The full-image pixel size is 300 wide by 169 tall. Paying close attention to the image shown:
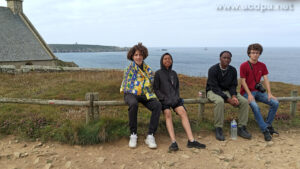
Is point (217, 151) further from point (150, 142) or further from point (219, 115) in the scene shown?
point (150, 142)

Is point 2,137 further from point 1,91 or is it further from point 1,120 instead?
point 1,91

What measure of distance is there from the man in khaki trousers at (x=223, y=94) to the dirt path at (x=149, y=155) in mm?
402

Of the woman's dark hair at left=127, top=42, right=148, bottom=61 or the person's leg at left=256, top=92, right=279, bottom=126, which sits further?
the person's leg at left=256, top=92, right=279, bottom=126

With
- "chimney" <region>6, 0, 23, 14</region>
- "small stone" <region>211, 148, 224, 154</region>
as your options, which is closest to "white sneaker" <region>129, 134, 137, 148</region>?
"small stone" <region>211, 148, 224, 154</region>

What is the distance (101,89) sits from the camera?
1004cm

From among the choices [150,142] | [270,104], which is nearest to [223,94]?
[270,104]

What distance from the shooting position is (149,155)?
408 centimetres

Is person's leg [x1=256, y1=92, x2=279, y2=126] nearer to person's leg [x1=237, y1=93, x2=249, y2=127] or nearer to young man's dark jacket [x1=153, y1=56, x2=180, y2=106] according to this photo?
person's leg [x1=237, y1=93, x2=249, y2=127]

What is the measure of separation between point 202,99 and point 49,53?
22065mm

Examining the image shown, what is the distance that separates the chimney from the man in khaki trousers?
26.7 m

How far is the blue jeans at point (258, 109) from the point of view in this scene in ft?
16.5

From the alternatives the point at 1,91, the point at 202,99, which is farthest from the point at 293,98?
the point at 1,91

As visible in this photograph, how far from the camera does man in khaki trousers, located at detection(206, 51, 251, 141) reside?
492 cm

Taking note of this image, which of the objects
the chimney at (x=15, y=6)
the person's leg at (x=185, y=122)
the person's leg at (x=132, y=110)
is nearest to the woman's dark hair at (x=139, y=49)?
the person's leg at (x=132, y=110)
